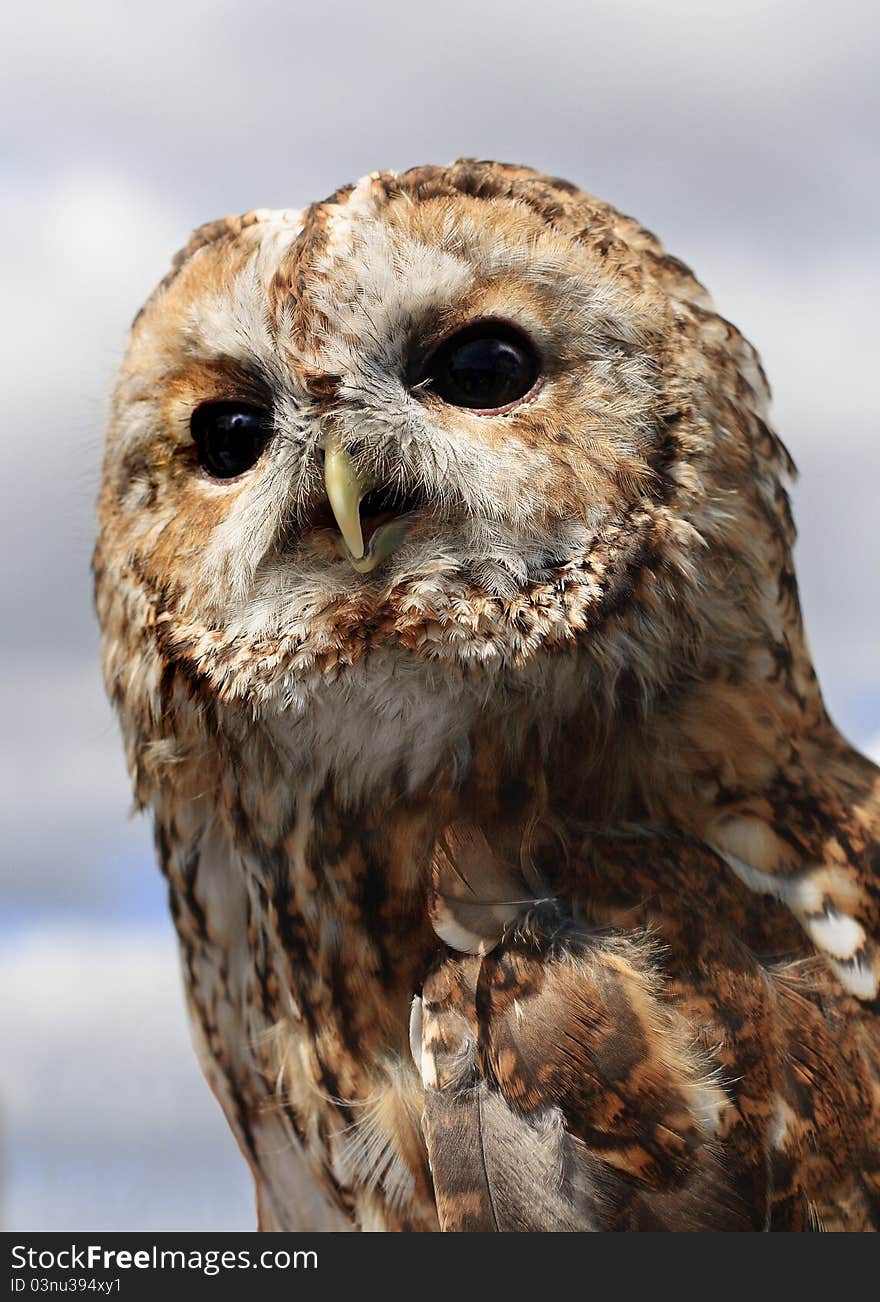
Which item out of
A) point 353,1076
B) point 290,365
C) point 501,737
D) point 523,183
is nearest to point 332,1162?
point 353,1076

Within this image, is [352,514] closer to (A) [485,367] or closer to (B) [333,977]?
(A) [485,367]

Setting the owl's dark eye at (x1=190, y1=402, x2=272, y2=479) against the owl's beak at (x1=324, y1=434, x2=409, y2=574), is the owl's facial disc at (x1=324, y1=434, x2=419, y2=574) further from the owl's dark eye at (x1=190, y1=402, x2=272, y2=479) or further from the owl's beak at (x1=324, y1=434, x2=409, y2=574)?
the owl's dark eye at (x1=190, y1=402, x2=272, y2=479)

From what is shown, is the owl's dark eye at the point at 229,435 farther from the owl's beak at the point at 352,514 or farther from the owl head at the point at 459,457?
the owl's beak at the point at 352,514

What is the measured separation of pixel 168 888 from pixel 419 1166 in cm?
67

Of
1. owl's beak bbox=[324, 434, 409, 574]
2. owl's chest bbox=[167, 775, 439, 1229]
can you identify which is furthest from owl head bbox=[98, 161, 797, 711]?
owl's chest bbox=[167, 775, 439, 1229]

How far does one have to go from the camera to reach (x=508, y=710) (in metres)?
1.68

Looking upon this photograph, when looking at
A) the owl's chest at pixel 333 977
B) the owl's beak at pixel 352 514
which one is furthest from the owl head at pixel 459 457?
the owl's chest at pixel 333 977

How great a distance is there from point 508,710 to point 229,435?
572mm

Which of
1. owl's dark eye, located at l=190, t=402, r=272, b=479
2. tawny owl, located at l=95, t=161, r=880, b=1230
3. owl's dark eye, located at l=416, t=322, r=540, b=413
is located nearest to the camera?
tawny owl, located at l=95, t=161, r=880, b=1230

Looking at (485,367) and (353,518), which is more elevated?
(485,367)

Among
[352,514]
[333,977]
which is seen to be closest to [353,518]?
[352,514]

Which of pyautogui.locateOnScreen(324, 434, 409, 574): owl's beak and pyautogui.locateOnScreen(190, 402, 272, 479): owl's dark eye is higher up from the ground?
pyautogui.locateOnScreen(190, 402, 272, 479): owl's dark eye

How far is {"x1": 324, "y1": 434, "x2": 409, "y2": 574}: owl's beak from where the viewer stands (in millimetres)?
1579

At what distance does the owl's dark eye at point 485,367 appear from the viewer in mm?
1659
